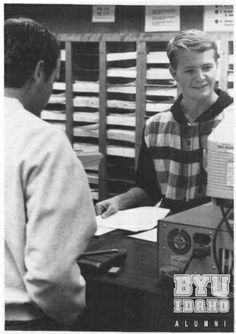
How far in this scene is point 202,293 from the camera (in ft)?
4.25

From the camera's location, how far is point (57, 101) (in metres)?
3.73

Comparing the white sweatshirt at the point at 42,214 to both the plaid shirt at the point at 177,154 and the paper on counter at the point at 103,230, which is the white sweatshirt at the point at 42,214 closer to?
the paper on counter at the point at 103,230

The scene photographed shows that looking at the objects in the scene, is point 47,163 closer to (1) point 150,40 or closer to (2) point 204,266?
(2) point 204,266

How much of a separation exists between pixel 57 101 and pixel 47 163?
271cm

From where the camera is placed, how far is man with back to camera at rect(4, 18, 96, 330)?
1.08 metres

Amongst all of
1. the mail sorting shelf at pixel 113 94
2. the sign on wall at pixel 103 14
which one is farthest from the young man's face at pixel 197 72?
the sign on wall at pixel 103 14

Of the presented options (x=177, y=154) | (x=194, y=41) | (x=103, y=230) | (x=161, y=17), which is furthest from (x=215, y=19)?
(x=103, y=230)

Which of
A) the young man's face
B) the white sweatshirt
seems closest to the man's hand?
the young man's face

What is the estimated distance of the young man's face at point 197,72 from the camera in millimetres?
2109

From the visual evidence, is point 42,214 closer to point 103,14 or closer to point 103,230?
point 103,230

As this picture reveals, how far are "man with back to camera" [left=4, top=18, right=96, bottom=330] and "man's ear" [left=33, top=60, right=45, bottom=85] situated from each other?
56mm

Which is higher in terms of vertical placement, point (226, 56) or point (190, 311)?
point (226, 56)

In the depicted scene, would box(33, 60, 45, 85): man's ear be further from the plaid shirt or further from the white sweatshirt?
the plaid shirt

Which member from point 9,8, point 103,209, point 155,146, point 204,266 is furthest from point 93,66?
point 204,266
